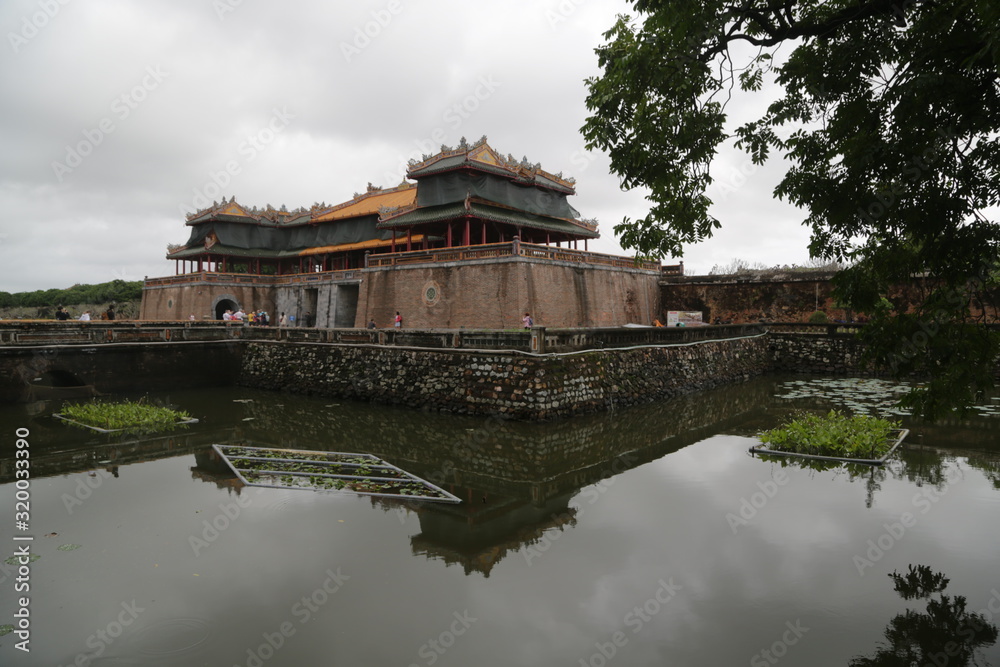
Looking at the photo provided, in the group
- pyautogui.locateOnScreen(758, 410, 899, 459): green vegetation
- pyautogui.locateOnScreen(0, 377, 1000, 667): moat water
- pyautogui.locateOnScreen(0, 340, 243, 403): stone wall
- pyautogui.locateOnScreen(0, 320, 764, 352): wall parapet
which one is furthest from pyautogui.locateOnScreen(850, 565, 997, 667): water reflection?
pyautogui.locateOnScreen(0, 340, 243, 403): stone wall

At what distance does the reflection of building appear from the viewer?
934 inches

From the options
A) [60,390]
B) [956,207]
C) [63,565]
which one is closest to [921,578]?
[956,207]

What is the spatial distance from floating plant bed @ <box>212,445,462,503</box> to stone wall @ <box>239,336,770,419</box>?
13.7 feet

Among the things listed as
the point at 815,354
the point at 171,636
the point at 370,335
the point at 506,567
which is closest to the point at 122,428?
the point at 370,335

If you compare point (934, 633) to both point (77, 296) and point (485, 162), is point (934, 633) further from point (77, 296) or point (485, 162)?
point (77, 296)

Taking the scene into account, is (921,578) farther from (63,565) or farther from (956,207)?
(63,565)

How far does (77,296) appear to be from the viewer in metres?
53.2

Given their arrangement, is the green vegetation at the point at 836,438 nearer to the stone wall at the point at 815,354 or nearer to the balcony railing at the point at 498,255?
the balcony railing at the point at 498,255

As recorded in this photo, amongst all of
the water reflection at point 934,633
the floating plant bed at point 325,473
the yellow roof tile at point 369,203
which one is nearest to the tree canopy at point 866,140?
the water reflection at point 934,633

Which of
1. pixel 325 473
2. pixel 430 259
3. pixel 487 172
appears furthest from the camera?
pixel 487 172

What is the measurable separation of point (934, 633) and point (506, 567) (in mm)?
3803

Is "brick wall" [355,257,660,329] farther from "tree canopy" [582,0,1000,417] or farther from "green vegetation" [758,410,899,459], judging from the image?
"tree canopy" [582,0,1000,417]

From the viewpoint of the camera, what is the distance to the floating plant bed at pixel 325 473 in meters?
8.69

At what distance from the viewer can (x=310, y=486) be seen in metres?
8.84
